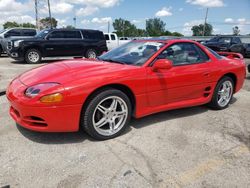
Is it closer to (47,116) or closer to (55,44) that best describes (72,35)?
(55,44)

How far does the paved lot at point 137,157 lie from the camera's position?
263 centimetres

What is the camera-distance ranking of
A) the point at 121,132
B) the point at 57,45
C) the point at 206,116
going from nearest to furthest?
1. the point at 121,132
2. the point at 206,116
3. the point at 57,45

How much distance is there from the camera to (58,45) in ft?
41.4

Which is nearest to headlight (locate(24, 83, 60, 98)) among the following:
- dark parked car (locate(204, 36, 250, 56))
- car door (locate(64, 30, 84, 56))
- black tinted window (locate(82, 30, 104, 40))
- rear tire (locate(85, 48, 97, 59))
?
car door (locate(64, 30, 84, 56))

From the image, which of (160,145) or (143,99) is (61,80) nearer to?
(143,99)

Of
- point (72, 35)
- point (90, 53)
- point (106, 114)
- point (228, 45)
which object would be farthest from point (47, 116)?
point (228, 45)

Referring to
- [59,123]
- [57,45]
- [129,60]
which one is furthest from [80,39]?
[59,123]

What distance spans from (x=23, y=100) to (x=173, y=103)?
223 cm

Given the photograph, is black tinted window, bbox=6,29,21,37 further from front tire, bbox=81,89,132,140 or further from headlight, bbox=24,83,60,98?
front tire, bbox=81,89,132,140

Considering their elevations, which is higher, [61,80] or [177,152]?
[61,80]

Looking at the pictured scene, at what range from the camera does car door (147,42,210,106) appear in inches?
150

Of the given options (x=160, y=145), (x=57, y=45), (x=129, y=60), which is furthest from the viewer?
(x=57, y=45)

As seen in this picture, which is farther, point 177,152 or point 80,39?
point 80,39

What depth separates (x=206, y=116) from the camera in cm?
458
